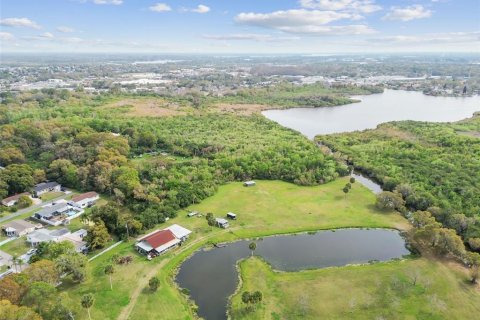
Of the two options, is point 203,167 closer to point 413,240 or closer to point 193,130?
point 193,130

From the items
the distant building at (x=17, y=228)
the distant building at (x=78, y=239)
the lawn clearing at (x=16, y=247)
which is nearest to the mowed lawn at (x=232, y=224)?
the distant building at (x=78, y=239)

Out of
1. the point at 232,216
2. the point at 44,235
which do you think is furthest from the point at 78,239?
the point at 232,216

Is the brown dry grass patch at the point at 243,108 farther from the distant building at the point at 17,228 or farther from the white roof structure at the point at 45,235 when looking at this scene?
the white roof structure at the point at 45,235

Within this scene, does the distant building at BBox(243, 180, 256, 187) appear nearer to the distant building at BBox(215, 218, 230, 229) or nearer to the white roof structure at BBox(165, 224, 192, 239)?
the distant building at BBox(215, 218, 230, 229)

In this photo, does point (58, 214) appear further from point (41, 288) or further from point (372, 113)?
point (372, 113)

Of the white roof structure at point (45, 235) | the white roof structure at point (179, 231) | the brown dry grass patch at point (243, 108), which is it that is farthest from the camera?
the brown dry grass patch at point (243, 108)
